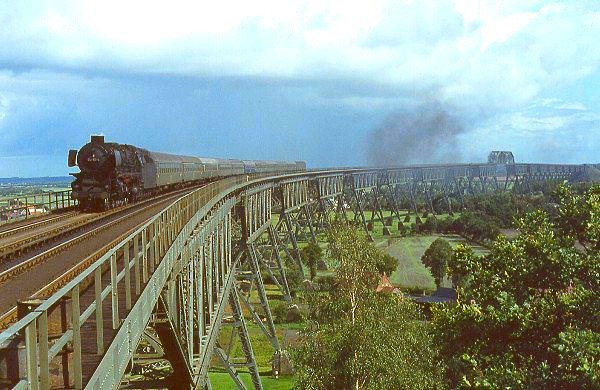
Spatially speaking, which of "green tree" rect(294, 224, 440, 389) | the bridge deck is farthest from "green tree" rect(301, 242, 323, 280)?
the bridge deck

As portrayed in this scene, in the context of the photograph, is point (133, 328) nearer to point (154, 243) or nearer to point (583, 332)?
point (154, 243)

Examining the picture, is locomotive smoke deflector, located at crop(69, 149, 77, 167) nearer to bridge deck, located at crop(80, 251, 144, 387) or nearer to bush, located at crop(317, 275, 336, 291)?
bush, located at crop(317, 275, 336, 291)

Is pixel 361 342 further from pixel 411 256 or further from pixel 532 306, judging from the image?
pixel 411 256

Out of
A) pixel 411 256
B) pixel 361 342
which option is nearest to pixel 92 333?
pixel 361 342

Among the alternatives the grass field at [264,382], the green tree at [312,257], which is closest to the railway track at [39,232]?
the grass field at [264,382]

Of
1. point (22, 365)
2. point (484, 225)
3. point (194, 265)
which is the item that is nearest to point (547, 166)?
point (484, 225)
